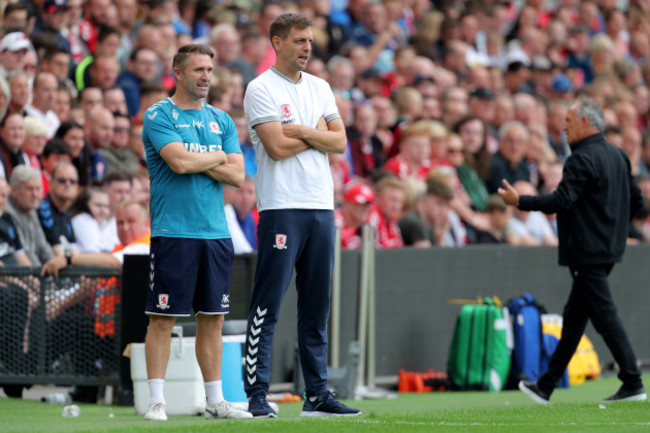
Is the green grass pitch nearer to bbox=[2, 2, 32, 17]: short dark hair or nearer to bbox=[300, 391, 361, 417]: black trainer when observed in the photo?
bbox=[300, 391, 361, 417]: black trainer

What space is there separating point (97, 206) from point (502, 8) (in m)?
11.8

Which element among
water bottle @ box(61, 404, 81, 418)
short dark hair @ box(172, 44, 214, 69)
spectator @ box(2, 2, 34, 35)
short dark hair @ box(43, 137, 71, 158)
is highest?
spectator @ box(2, 2, 34, 35)

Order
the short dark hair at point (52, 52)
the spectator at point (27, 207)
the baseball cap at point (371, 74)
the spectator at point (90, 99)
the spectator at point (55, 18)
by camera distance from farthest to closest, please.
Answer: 1. the baseball cap at point (371, 74)
2. the spectator at point (55, 18)
3. the short dark hair at point (52, 52)
4. the spectator at point (90, 99)
5. the spectator at point (27, 207)

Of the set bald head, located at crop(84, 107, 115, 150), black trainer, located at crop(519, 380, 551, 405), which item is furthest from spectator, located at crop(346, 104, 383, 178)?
black trainer, located at crop(519, 380, 551, 405)

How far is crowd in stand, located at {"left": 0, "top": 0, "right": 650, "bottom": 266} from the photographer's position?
1227 cm

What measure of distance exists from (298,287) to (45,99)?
6.03 metres

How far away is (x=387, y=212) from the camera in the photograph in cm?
1345

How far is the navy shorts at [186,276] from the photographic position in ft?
25.8

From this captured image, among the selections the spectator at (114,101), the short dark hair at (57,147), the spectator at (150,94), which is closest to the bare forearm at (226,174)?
the short dark hair at (57,147)

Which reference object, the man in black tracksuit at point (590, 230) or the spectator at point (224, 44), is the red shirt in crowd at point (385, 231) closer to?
the spectator at point (224, 44)

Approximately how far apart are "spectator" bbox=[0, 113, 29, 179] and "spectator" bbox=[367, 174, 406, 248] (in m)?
3.62

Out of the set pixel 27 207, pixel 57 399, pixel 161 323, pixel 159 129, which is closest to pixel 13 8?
pixel 27 207

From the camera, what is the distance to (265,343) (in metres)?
7.90

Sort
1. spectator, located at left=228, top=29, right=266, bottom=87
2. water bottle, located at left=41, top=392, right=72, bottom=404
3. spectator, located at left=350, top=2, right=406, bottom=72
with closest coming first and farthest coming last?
1. water bottle, located at left=41, top=392, right=72, bottom=404
2. spectator, located at left=228, top=29, right=266, bottom=87
3. spectator, located at left=350, top=2, right=406, bottom=72
